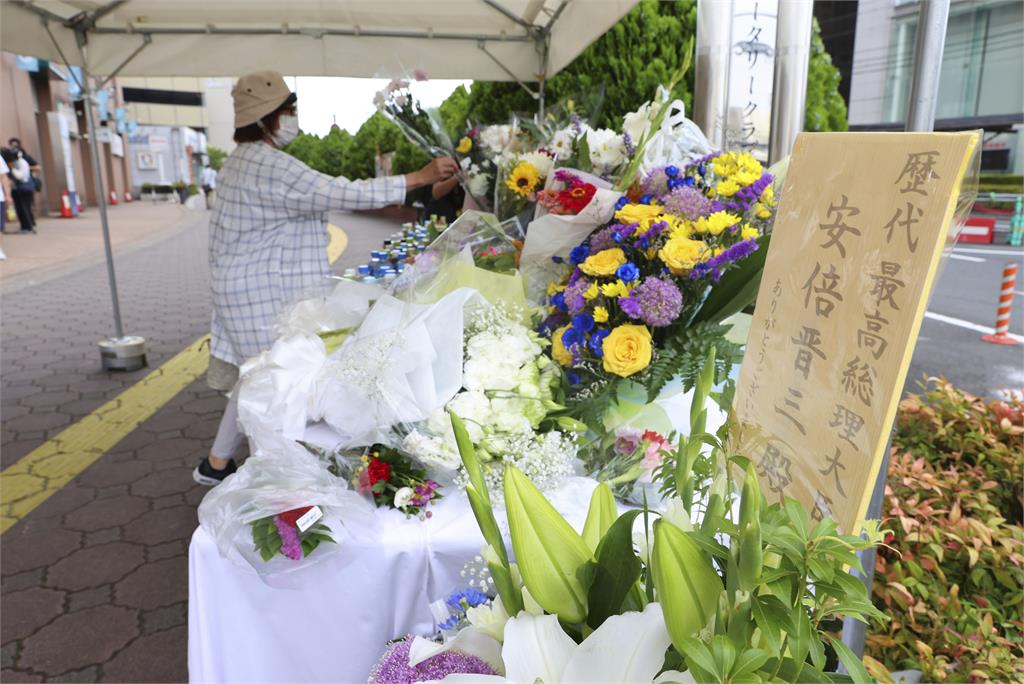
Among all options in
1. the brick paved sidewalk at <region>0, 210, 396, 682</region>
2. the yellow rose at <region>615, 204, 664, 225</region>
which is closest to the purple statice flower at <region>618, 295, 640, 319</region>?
the yellow rose at <region>615, 204, 664, 225</region>

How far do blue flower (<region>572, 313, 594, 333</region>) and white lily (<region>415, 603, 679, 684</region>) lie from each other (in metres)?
0.94

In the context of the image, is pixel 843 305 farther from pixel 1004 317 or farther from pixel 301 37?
pixel 1004 317

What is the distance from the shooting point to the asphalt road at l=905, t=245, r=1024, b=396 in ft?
18.1

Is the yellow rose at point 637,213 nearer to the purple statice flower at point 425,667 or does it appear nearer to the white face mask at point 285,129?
the purple statice flower at point 425,667

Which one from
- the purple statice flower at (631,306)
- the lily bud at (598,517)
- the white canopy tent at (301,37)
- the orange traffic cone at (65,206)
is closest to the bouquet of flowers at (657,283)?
the purple statice flower at (631,306)

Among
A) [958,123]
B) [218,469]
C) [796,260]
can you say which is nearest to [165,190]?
[958,123]

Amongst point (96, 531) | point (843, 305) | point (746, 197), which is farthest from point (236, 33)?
point (843, 305)

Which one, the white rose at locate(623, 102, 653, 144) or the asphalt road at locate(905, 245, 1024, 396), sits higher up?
the white rose at locate(623, 102, 653, 144)

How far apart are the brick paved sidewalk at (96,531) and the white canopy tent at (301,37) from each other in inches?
69.0

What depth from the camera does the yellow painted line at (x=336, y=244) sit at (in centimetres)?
1194

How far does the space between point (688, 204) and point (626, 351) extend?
373mm

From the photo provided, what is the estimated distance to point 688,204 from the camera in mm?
1492

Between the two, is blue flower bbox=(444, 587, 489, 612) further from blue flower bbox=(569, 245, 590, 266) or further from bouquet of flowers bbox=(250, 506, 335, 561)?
blue flower bbox=(569, 245, 590, 266)

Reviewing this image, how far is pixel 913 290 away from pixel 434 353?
0.92m
